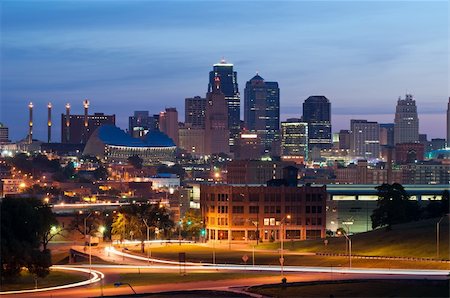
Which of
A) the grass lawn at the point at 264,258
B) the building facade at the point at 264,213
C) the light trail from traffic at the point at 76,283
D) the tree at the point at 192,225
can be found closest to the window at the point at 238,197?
the building facade at the point at 264,213

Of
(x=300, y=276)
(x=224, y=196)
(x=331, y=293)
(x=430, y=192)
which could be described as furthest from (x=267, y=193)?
(x=331, y=293)

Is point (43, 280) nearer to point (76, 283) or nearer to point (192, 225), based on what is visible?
point (76, 283)

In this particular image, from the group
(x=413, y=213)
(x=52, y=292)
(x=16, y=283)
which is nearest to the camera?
(x=52, y=292)

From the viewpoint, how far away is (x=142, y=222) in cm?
14275

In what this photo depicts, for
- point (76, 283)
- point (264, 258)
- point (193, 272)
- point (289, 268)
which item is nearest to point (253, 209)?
point (264, 258)

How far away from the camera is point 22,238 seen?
10262 cm

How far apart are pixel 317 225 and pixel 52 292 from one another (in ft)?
233

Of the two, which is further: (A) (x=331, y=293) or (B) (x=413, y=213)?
(B) (x=413, y=213)

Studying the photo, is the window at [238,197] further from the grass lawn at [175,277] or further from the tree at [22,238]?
the grass lawn at [175,277]

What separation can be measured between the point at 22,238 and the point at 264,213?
53.9 meters

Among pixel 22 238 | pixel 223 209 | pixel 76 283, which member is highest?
pixel 223 209

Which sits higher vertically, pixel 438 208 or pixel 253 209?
pixel 438 208

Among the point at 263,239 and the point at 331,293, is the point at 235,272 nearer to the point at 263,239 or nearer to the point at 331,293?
the point at 331,293

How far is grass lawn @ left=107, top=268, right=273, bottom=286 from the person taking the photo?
9056 cm
